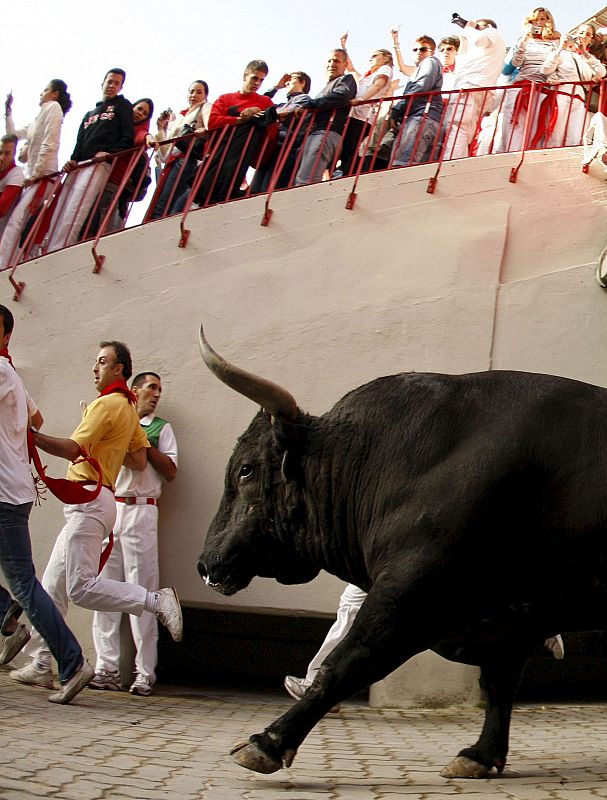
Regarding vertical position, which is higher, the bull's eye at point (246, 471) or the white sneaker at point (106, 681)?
the bull's eye at point (246, 471)

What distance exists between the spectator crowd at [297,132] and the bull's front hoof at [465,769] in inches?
219

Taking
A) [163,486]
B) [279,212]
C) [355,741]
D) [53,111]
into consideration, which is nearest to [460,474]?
[355,741]

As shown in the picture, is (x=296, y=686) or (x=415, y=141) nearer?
(x=296, y=686)

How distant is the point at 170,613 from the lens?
19.5 feet

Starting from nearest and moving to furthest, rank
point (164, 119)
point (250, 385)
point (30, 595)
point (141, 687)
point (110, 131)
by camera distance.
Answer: point (250, 385) → point (30, 595) → point (141, 687) → point (110, 131) → point (164, 119)

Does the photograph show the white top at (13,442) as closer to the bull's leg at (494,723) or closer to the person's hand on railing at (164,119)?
the bull's leg at (494,723)

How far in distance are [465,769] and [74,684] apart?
2.48 meters

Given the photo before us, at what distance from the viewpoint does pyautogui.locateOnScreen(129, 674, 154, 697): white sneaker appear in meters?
6.63

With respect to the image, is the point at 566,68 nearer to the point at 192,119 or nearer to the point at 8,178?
the point at 192,119

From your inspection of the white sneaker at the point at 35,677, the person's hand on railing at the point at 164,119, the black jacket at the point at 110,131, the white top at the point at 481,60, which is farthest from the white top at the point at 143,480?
the person's hand on railing at the point at 164,119

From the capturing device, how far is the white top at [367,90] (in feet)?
29.8

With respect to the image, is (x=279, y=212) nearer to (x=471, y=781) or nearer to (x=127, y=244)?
(x=127, y=244)

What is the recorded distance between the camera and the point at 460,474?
11.8 feet

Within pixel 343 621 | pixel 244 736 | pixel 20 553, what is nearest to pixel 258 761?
pixel 244 736
